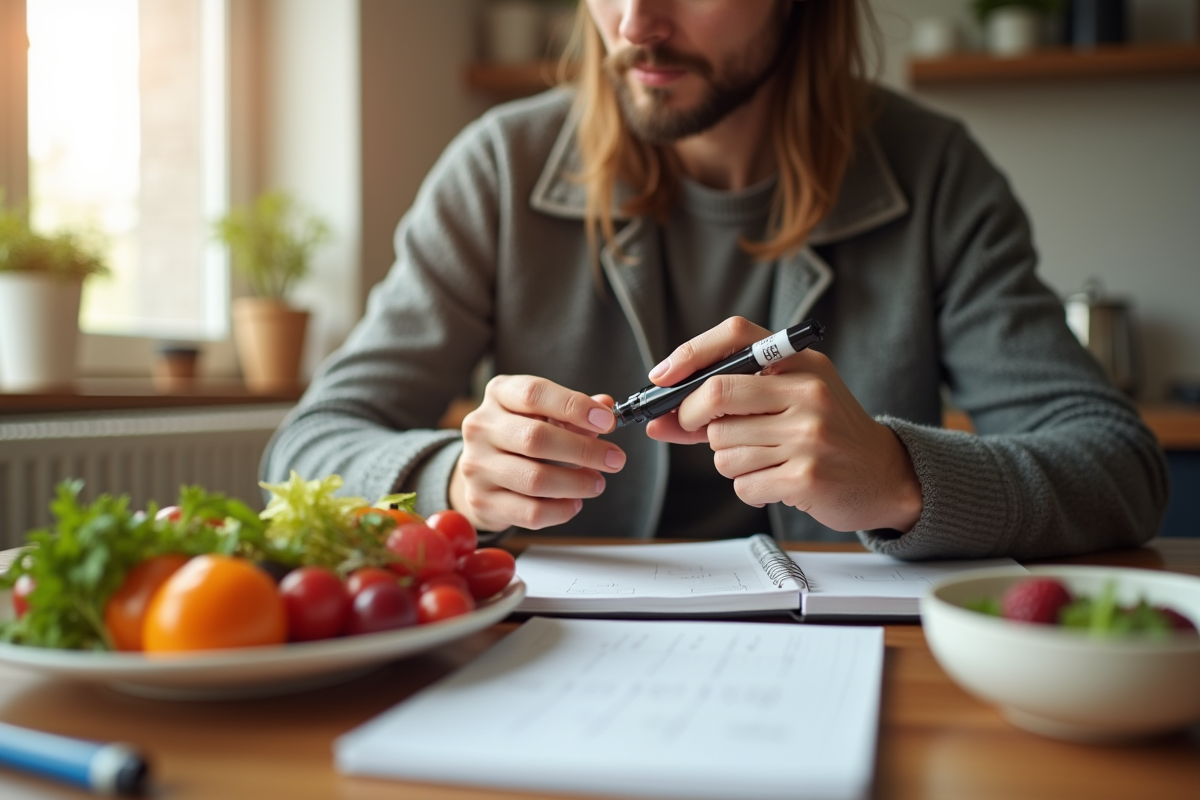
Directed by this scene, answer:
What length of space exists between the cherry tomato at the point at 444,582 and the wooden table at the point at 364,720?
0.04 metres

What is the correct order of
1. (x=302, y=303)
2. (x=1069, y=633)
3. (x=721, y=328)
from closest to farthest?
(x=1069, y=633)
(x=721, y=328)
(x=302, y=303)

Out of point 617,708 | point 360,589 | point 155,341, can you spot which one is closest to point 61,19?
point 155,341

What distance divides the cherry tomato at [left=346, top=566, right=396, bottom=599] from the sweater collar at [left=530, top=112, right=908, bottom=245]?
3.03 feet

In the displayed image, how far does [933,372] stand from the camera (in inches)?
55.3

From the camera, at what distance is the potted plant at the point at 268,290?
2.30 meters

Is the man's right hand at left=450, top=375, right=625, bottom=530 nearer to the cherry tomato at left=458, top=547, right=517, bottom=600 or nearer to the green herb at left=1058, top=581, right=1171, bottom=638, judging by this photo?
the cherry tomato at left=458, top=547, right=517, bottom=600

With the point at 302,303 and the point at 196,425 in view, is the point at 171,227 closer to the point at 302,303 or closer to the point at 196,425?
the point at 302,303

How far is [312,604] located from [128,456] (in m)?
1.40

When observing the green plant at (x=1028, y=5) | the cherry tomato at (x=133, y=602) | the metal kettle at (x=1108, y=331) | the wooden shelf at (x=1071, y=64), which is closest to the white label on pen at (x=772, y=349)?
the cherry tomato at (x=133, y=602)

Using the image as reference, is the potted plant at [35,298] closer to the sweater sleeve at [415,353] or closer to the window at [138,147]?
the window at [138,147]

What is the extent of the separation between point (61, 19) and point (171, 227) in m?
0.51

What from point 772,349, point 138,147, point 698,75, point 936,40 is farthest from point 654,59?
point 936,40

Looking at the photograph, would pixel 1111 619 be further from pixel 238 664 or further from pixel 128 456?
pixel 128 456

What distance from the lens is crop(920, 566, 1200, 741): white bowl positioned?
1.46ft
